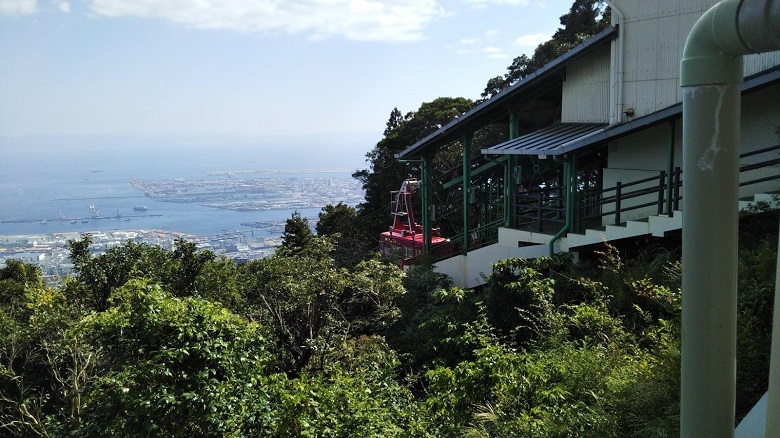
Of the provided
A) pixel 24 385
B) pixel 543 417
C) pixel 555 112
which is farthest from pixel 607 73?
pixel 24 385

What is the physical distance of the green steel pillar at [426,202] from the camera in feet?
60.8

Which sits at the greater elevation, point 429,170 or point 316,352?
point 429,170

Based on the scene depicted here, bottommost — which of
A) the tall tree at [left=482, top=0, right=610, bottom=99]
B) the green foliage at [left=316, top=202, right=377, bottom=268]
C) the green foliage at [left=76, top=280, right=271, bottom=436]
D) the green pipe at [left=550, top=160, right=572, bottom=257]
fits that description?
the green foliage at [left=316, top=202, right=377, bottom=268]

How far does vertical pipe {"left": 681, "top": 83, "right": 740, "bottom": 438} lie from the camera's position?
2.70m

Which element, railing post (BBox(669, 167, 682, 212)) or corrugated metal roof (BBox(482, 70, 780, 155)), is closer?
corrugated metal roof (BBox(482, 70, 780, 155))

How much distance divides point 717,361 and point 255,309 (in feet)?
33.6

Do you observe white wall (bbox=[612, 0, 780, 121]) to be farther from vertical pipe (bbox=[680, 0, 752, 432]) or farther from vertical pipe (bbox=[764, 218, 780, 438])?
vertical pipe (bbox=[764, 218, 780, 438])

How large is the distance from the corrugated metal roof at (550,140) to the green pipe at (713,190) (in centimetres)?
1081

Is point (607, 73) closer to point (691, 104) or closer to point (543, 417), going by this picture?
point (543, 417)

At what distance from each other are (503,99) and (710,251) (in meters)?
14.0

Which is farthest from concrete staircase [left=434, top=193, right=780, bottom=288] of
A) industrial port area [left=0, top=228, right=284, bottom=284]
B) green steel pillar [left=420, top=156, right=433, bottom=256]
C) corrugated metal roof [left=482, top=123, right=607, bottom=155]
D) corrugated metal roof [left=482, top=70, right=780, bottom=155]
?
industrial port area [left=0, top=228, right=284, bottom=284]

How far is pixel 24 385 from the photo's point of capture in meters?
11.0

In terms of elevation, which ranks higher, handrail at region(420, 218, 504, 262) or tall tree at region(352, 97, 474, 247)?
tall tree at region(352, 97, 474, 247)

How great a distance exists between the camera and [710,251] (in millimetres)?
2736
